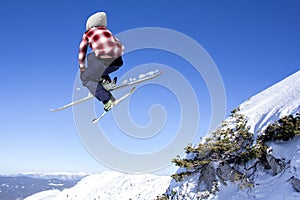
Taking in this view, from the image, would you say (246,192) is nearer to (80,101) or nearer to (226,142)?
(226,142)

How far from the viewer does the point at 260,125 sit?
10.5m

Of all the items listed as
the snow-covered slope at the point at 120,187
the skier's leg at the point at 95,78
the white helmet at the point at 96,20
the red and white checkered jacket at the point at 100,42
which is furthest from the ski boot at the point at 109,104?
the snow-covered slope at the point at 120,187

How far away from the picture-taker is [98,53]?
5129 millimetres

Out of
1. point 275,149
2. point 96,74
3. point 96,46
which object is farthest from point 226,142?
point 96,46

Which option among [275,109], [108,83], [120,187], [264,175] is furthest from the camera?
[120,187]

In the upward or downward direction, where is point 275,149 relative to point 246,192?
upward

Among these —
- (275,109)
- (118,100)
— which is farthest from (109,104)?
(275,109)

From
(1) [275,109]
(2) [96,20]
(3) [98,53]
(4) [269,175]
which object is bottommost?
(4) [269,175]

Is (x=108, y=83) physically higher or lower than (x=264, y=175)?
higher

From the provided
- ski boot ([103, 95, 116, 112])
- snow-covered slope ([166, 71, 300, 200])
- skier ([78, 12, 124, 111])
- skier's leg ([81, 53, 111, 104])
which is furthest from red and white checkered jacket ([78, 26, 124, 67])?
snow-covered slope ([166, 71, 300, 200])

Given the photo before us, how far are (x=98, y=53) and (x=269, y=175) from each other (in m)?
7.28

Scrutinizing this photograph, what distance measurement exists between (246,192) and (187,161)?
2646 mm

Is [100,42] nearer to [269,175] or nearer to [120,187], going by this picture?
[269,175]

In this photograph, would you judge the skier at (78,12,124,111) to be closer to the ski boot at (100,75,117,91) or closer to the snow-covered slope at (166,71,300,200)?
the ski boot at (100,75,117,91)
